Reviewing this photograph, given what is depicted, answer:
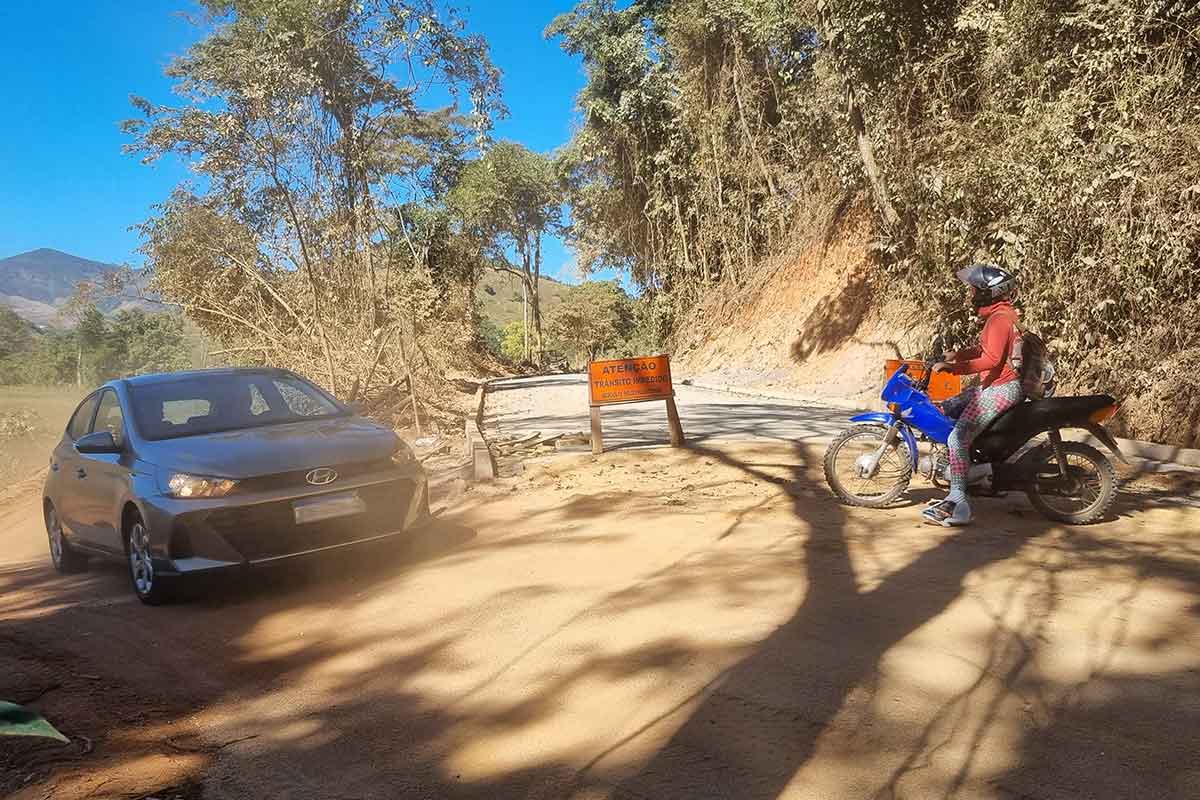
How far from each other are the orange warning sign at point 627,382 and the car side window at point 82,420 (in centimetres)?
466

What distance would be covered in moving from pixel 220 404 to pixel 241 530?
160 centimetres

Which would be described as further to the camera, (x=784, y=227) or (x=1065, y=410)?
(x=784, y=227)

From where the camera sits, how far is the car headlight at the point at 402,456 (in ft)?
20.6

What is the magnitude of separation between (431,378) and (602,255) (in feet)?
83.3

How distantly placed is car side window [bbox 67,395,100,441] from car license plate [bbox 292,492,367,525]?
263 cm

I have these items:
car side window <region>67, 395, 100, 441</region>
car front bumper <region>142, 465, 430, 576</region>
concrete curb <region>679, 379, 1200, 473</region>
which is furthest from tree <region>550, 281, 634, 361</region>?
car front bumper <region>142, 465, 430, 576</region>

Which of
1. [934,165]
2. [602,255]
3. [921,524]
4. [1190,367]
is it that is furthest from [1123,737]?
[602,255]

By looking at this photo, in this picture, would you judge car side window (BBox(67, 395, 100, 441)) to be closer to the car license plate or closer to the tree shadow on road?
the car license plate

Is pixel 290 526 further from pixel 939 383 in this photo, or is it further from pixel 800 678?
pixel 939 383

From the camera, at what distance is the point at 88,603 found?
239 inches

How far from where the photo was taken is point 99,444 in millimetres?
6164

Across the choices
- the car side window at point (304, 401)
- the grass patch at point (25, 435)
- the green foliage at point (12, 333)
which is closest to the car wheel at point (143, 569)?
the car side window at point (304, 401)

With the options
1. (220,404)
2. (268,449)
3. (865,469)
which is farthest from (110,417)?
(865,469)

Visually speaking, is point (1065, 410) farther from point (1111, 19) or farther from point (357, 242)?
point (357, 242)
